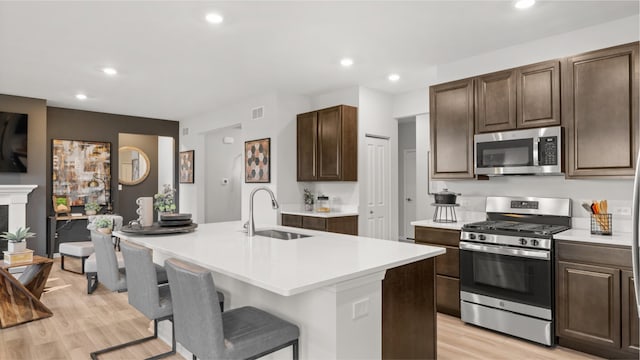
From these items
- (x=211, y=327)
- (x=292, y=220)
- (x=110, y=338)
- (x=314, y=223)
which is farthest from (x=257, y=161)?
(x=211, y=327)

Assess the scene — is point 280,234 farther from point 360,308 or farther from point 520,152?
point 520,152

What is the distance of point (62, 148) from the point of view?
675cm

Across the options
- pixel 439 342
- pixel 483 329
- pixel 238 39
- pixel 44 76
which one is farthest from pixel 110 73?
pixel 483 329

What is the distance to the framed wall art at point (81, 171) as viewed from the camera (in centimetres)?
672

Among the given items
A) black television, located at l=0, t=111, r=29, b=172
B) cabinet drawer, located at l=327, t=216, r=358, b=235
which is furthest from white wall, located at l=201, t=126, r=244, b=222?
cabinet drawer, located at l=327, t=216, r=358, b=235

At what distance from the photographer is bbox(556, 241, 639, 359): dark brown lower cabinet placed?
259 cm

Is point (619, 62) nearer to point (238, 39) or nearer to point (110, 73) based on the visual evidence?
point (238, 39)

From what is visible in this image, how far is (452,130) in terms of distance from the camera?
388cm

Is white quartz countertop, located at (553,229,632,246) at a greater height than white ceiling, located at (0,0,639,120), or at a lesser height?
lesser

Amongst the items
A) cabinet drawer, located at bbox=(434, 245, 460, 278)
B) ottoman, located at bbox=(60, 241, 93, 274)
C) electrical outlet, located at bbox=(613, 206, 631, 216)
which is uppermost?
electrical outlet, located at bbox=(613, 206, 631, 216)

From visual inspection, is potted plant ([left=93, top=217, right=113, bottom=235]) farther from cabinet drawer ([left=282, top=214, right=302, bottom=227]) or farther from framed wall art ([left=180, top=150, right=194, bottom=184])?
framed wall art ([left=180, top=150, right=194, bottom=184])

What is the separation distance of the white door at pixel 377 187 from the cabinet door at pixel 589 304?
107 inches

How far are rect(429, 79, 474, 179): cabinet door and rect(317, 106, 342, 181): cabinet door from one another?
1.34m

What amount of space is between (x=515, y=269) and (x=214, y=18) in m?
3.23
